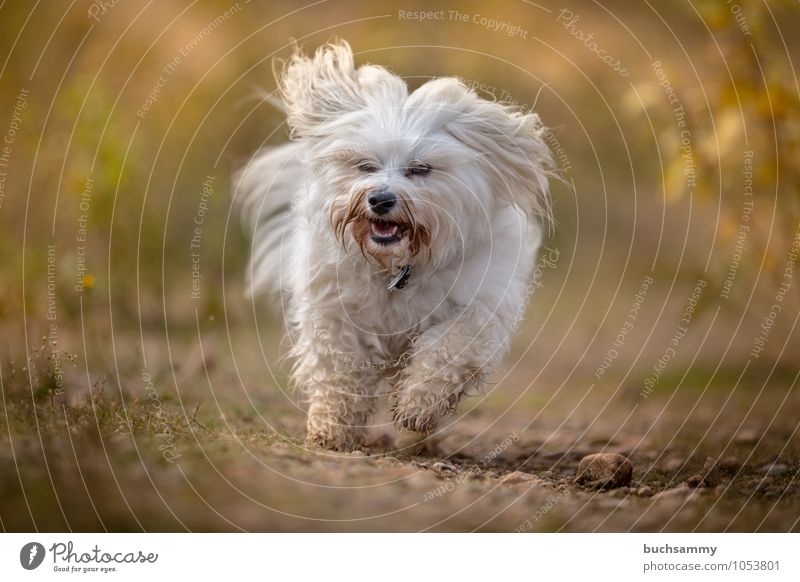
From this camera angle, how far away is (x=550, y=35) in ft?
25.5

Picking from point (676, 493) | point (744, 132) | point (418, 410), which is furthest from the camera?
point (744, 132)

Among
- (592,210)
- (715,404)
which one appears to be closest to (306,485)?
(715,404)

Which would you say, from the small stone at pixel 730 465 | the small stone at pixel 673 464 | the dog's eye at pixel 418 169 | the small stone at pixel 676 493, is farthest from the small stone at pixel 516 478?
the dog's eye at pixel 418 169

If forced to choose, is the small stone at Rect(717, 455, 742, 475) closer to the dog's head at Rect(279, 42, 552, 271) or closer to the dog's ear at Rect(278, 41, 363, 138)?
the dog's head at Rect(279, 42, 552, 271)

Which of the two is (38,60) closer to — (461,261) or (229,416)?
(229,416)

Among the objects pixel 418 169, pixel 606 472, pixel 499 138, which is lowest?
pixel 606 472

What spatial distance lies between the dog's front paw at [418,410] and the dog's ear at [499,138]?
123 centimetres

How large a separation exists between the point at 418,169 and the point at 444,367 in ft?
3.53

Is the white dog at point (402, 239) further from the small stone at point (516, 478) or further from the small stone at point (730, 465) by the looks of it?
the small stone at point (730, 465)

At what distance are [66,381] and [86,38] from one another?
2.54m

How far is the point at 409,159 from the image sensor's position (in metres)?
5.26

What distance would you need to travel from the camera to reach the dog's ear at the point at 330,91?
5590mm

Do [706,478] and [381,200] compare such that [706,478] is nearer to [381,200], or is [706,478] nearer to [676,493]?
[676,493]

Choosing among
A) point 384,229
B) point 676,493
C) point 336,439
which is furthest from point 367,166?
point 676,493
